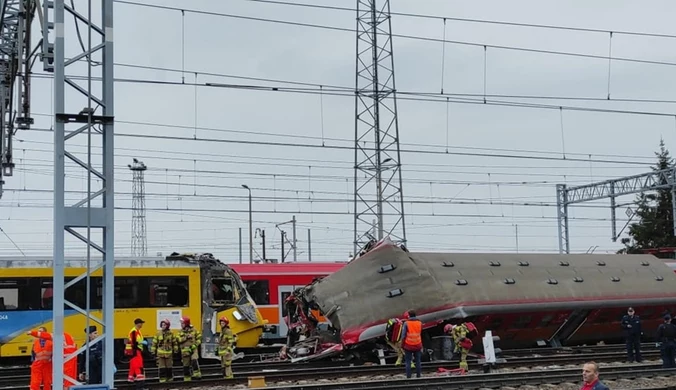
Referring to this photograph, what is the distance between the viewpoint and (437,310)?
18469 mm

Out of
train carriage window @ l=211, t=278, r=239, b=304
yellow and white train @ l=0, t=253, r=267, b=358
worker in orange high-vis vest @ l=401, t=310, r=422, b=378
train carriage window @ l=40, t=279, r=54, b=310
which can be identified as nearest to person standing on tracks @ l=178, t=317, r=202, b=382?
worker in orange high-vis vest @ l=401, t=310, r=422, b=378

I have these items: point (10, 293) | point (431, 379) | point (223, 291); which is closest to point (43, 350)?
point (431, 379)

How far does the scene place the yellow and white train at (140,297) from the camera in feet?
65.6

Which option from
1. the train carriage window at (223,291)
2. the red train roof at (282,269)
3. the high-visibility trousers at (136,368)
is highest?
the red train roof at (282,269)

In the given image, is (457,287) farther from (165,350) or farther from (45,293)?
(45,293)

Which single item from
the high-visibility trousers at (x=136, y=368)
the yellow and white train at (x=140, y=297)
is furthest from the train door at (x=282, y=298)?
the high-visibility trousers at (x=136, y=368)

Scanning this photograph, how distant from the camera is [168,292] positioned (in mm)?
21406

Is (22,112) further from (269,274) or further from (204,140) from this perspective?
(269,274)

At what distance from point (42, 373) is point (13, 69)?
10176 millimetres

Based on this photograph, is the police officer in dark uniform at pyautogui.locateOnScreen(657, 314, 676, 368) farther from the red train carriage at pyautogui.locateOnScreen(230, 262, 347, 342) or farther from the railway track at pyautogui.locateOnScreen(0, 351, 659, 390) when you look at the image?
the red train carriage at pyautogui.locateOnScreen(230, 262, 347, 342)

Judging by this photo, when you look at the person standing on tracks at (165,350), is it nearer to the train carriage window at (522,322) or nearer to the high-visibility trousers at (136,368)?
the high-visibility trousers at (136,368)

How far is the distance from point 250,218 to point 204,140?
74.0ft

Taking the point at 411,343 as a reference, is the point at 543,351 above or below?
below

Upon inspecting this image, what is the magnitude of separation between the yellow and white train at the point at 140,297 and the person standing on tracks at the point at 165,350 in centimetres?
469
